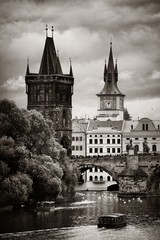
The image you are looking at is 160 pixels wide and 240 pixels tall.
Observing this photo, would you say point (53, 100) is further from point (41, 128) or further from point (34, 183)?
point (34, 183)

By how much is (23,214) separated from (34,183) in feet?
14.6

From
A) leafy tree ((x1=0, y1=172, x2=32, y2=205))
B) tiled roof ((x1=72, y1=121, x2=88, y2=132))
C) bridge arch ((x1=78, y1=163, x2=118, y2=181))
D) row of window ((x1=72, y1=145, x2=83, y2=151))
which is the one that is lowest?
leafy tree ((x1=0, y1=172, x2=32, y2=205))

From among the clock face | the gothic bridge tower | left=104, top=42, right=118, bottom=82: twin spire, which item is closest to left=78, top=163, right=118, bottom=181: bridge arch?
the gothic bridge tower

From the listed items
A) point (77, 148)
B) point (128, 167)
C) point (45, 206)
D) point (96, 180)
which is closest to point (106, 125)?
point (77, 148)

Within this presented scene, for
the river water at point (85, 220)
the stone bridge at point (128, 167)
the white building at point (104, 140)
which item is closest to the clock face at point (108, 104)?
the white building at point (104, 140)

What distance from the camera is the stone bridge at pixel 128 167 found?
59250 mm

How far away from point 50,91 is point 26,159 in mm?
25257

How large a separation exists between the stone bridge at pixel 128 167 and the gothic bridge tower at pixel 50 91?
866 centimetres

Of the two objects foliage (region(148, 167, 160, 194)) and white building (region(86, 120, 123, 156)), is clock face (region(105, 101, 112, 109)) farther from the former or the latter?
foliage (region(148, 167, 160, 194))

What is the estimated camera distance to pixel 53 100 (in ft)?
233

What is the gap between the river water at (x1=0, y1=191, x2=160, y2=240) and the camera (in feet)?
122

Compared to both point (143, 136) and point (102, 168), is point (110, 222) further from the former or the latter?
point (143, 136)

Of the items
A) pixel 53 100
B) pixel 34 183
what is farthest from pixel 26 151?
pixel 53 100

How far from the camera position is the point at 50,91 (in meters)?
71.5
